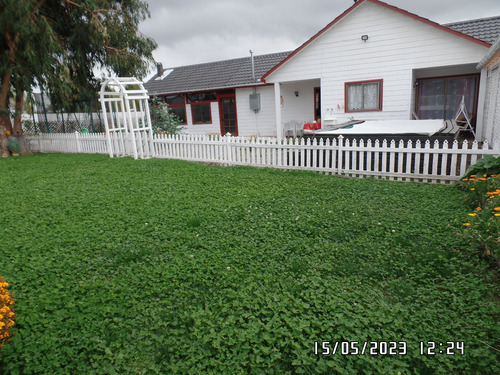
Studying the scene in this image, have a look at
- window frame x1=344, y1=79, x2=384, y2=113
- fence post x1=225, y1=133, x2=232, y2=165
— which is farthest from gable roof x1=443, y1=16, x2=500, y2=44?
fence post x1=225, y1=133, x2=232, y2=165

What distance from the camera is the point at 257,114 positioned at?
707 inches

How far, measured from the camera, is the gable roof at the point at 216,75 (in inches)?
710

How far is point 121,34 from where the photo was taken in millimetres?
14242

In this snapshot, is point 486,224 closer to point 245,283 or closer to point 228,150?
point 245,283

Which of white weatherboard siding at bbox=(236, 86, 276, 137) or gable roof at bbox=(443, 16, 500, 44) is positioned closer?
gable roof at bbox=(443, 16, 500, 44)

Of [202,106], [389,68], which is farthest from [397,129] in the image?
[202,106]

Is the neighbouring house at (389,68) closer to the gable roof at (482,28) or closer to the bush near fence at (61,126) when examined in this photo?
the gable roof at (482,28)

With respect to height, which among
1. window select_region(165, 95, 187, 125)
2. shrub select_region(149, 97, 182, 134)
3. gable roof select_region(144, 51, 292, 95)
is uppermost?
gable roof select_region(144, 51, 292, 95)

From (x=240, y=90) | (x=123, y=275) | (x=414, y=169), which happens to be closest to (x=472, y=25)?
(x=414, y=169)

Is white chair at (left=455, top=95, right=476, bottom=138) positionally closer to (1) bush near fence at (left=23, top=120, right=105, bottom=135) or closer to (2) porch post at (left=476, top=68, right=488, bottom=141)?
(2) porch post at (left=476, top=68, right=488, bottom=141)

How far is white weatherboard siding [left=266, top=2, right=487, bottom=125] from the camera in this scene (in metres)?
11.0

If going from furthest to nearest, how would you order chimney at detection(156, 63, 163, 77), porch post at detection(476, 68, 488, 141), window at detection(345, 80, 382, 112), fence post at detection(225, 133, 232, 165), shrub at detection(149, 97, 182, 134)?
chimney at detection(156, 63, 163, 77) → shrub at detection(149, 97, 182, 134) → window at detection(345, 80, 382, 112) → porch post at detection(476, 68, 488, 141) → fence post at detection(225, 133, 232, 165)

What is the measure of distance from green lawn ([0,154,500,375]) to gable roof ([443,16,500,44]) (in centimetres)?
801

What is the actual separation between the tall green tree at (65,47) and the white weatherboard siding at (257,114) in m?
5.16
